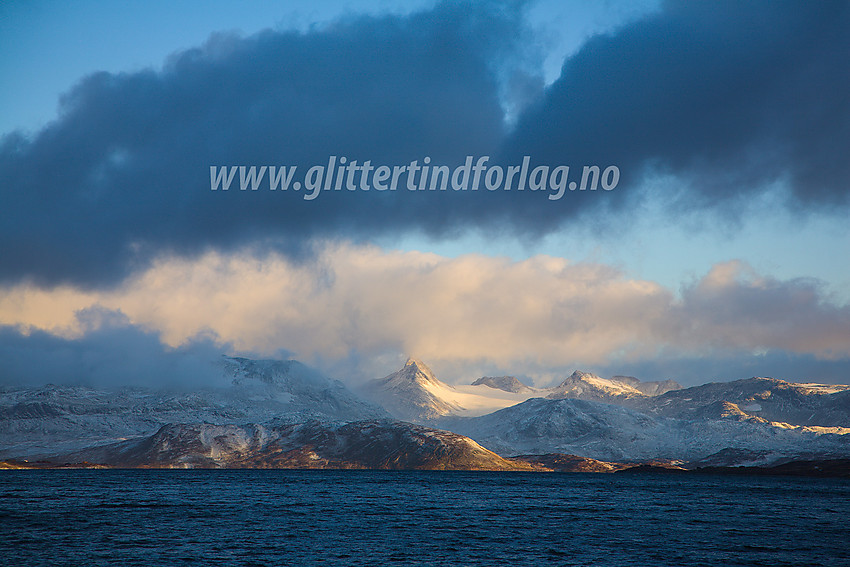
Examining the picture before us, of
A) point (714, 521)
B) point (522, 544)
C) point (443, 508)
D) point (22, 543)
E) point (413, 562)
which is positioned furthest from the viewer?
point (443, 508)

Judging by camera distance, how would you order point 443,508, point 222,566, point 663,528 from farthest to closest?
point 443,508 → point 663,528 → point 222,566

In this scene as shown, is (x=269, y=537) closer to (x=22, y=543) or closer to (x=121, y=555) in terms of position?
(x=121, y=555)

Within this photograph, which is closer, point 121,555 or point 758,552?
point 121,555

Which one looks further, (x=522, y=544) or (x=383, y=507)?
(x=383, y=507)

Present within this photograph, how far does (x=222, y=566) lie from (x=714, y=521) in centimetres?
12113

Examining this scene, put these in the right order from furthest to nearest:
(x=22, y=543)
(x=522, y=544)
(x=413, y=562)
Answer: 1. (x=522, y=544)
2. (x=22, y=543)
3. (x=413, y=562)

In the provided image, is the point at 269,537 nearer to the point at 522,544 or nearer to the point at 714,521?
the point at 522,544

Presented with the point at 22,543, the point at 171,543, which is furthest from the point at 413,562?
the point at 22,543

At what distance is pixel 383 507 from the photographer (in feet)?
645

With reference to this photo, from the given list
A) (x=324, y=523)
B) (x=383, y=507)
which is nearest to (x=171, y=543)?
(x=324, y=523)

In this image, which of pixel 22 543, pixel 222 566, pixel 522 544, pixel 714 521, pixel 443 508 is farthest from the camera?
pixel 443 508

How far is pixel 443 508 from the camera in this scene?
19588 cm

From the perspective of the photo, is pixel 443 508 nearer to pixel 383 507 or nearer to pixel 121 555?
pixel 383 507

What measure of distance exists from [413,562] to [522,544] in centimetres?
2780
